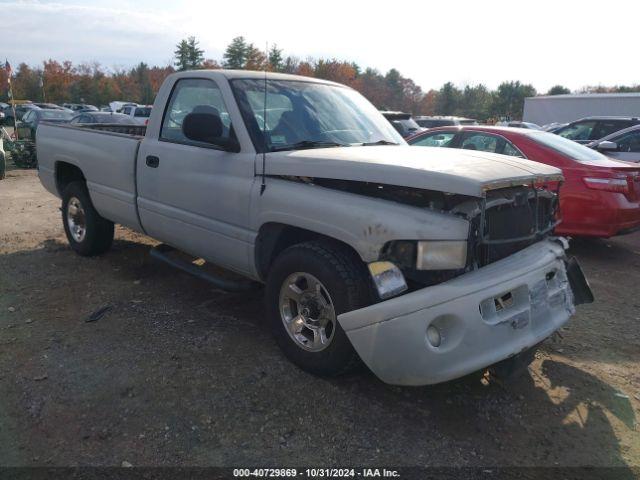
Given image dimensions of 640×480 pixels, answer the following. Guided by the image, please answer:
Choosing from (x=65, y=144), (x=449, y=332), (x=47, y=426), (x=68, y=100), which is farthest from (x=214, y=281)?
(x=68, y=100)

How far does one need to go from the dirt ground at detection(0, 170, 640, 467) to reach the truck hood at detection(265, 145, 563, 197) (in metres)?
1.33

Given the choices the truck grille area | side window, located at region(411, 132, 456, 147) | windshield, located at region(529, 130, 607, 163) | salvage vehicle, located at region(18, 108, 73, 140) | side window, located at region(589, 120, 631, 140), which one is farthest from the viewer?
salvage vehicle, located at region(18, 108, 73, 140)

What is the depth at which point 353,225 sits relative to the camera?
119 inches

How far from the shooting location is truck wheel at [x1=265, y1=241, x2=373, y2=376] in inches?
122

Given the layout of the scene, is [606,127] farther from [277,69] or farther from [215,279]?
[277,69]

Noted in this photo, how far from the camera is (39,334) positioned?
4.03m

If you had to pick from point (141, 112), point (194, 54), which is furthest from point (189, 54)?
point (141, 112)

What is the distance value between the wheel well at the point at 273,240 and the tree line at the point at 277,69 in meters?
52.6

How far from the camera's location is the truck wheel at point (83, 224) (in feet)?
19.1

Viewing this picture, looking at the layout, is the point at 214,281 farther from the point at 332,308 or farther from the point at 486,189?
the point at 486,189

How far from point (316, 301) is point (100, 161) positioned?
3.17m

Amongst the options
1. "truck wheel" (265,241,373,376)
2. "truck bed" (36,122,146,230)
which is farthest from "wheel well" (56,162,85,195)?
"truck wheel" (265,241,373,376)

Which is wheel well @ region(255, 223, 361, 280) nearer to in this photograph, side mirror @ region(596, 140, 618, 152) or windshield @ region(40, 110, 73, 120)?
side mirror @ region(596, 140, 618, 152)

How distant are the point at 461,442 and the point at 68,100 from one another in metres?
72.4
